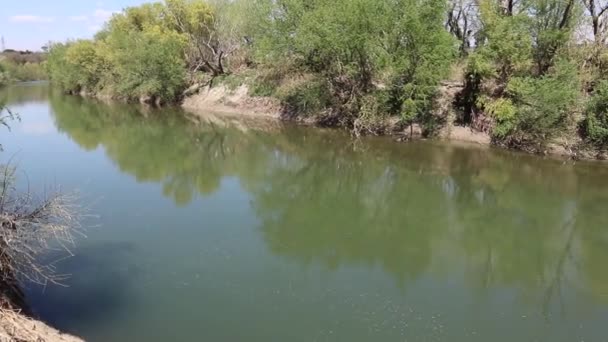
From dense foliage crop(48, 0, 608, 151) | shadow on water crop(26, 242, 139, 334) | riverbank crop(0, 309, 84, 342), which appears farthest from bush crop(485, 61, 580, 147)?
riverbank crop(0, 309, 84, 342)

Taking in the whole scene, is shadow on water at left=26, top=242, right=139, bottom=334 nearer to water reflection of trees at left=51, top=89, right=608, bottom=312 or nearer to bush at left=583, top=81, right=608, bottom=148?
water reflection of trees at left=51, top=89, right=608, bottom=312

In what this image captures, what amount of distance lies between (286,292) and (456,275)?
4349mm

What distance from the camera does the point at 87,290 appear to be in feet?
36.2

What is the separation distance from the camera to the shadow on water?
32.8 ft

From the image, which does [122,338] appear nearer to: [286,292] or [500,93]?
[286,292]

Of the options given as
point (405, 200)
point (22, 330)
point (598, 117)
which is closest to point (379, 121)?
point (598, 117)

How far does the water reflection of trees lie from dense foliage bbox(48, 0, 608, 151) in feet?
8.52

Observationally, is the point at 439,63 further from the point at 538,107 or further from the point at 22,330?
the point at 22,330

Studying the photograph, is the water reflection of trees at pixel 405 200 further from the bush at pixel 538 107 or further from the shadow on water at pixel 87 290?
the shadow on water at pixel 87 290

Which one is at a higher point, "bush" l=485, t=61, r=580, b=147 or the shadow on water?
"bush" l=485, t=61, r=580, b=147

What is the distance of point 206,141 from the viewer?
31078 mm

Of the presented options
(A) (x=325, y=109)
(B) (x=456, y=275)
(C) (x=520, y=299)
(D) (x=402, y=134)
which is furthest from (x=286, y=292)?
(A) (x=325, y=109)

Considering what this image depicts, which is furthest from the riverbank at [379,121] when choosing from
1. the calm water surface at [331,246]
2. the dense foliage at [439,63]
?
the calm water surface at [331,246]

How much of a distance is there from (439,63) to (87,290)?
2276 cm
